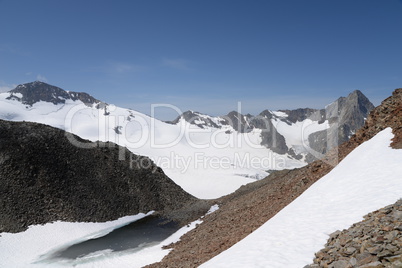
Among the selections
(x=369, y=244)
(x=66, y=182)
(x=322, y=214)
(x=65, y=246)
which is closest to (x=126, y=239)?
(x=65, y=246)

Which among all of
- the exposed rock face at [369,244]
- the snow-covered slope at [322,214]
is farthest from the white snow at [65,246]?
the exposed rock face at [369,244]

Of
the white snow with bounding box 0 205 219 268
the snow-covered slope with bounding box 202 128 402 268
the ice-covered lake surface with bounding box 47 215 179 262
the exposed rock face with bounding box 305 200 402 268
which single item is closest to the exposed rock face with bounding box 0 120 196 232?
the white snow with bounding box 0 205 219 268

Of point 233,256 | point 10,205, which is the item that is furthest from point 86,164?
point 233,256

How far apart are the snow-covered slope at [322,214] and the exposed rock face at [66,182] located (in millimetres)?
37295

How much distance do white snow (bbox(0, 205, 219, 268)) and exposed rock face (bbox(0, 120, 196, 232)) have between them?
1897 millimetres

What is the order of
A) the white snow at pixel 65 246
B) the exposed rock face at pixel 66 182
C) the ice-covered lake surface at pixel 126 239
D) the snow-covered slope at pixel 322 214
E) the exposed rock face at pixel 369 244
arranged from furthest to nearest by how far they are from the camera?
the exposed rock face at pixel 66 182
the ice-covered lake surface at pixel 126 239
the white snow at pixel 65 246
the snow-covered slope at pixel 322 214
the exposed rock face at pixel 369 244

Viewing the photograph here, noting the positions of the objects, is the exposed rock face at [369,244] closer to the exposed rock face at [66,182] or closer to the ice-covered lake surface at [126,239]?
the ice-covered lake surface at [126,239]

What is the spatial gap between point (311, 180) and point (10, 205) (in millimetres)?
41533

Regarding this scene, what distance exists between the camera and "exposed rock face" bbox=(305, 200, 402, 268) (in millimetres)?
7635

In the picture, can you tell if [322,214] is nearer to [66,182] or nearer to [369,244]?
[369,244]

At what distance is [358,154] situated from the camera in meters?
20.4

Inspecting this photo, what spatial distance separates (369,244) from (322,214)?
5.04m

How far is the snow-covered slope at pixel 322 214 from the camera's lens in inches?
423

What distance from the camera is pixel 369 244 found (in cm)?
830
